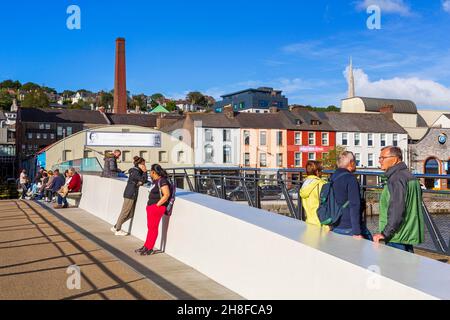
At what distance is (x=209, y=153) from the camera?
2576 inches

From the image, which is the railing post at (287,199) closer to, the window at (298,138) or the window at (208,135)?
the window at (208,135)

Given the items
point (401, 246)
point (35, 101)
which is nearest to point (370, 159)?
point (401, 246)

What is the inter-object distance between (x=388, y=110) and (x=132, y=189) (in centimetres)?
6841

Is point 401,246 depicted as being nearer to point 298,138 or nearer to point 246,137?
point 246,137

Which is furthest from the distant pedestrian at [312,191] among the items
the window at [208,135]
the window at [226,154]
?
the window at [226,154]

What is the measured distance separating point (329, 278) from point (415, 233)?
1190 mm

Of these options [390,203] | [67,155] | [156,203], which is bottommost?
[156,203]

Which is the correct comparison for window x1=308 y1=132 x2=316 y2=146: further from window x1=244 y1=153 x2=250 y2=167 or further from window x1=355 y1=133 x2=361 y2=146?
window x1=244 y1=153 x2=250 y2=167

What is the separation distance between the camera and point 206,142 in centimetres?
6525

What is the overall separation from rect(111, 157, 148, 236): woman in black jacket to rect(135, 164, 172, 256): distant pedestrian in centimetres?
244

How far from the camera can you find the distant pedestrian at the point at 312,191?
7.04 m

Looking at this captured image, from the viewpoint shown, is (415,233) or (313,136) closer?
(415,233)
